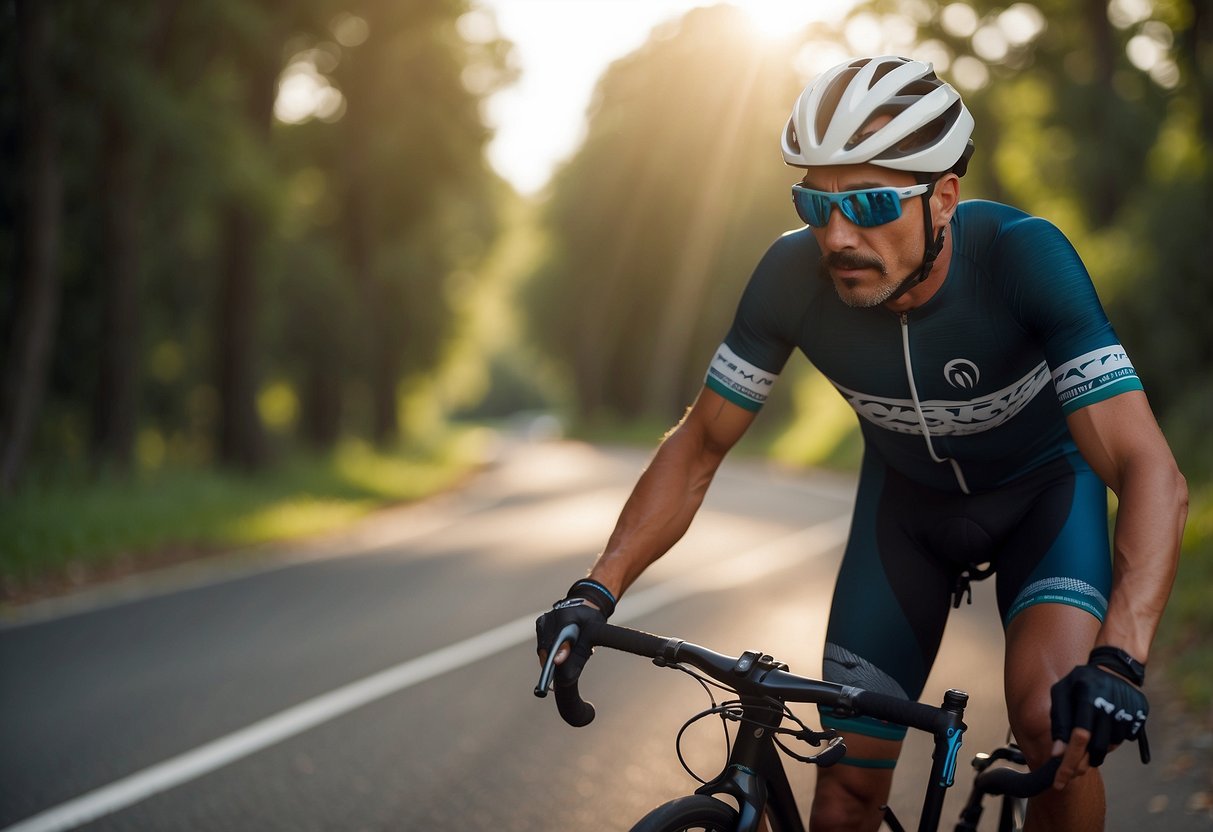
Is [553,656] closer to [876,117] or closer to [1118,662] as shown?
[1118,662]

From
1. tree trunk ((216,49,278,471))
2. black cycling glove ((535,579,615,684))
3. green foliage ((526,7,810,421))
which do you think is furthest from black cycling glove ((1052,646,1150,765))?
green foliage ((526,7,810,421))

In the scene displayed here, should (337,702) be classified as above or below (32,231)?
below

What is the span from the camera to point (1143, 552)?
2.54 meters

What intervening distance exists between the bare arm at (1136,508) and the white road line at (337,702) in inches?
168

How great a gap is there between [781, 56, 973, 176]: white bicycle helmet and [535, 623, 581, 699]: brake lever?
1.10m

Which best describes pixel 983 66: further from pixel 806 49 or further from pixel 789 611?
pixel 789 611

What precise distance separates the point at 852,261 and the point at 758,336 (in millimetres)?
500

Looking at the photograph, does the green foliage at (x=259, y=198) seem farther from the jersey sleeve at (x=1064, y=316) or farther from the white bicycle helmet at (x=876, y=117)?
the jersey sleeve at (x=1064, y=316)

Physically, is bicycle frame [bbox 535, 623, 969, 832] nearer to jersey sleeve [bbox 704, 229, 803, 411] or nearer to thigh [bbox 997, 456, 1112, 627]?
thigh [bbox 997, 456, 1112, 627]

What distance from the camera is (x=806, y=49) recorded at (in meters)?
36.1

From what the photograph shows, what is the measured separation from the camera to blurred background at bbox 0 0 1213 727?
16.0 m

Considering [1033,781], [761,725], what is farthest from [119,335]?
[1033,781]

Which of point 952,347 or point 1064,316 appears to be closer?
point 1064,316

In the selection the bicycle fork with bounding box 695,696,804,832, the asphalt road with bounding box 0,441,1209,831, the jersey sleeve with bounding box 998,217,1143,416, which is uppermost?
the jersey sleeve with bounding box 998,217,1143,416
